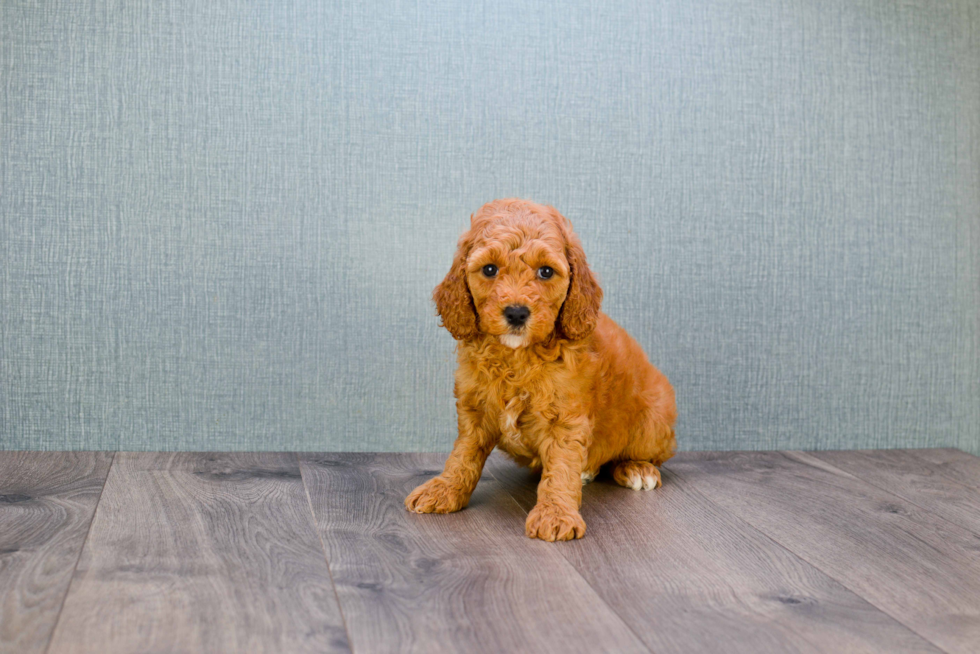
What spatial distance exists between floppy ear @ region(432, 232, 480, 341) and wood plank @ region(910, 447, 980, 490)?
1606 mm

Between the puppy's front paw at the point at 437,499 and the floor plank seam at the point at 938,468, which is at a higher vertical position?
the puppy's front paw at the point at 437,499

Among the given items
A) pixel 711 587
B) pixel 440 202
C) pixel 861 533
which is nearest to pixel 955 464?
pixel 861 533

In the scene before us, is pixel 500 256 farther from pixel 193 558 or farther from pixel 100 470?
pixel 100 470

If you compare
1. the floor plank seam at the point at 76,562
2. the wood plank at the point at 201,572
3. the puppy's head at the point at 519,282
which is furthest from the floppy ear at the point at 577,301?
the floor plank seam at the point at 76,562

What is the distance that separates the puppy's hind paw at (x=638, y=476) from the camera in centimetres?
231

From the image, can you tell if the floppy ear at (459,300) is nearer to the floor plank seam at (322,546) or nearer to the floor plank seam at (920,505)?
the floor plank seam at (322,546)

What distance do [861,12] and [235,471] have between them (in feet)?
8.30

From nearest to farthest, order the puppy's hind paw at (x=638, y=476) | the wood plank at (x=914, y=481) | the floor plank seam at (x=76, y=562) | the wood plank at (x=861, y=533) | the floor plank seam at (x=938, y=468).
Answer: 1. the floor plank seam at (x=76, y=562)
2. the wood plank at (x=861, y=533)
3. the wood plank at (x=914, y=481)
4. the puppy's hind paw at (x=638, y=476)
5. the floor plank seam at (x=938, y=468)

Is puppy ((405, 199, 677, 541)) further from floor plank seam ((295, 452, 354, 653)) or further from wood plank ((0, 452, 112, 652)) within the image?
wood plank ((0, 452, 112, 652))

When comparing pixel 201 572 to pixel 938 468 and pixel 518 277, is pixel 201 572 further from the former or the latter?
pixel 938 468

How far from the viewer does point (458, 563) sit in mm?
1671

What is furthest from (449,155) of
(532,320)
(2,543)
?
(2,543)

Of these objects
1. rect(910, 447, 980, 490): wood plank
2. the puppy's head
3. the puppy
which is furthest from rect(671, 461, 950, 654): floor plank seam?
rect(910, 447, 980, 490): wood plank

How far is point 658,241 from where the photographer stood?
2.79 meters
